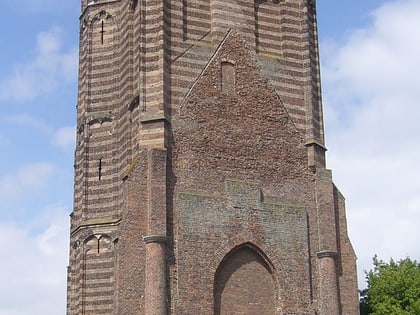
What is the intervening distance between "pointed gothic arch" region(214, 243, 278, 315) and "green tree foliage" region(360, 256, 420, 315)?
6.57m

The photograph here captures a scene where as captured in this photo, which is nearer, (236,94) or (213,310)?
(213,310)

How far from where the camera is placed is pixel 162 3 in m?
23.5

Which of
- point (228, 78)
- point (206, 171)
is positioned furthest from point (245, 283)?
point (228, 78)

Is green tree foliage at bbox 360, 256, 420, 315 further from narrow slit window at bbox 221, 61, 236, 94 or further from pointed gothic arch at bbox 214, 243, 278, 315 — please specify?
narrow slit window at bbox 221, 61, 236, 94

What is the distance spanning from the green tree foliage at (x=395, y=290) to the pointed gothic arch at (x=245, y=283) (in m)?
6.57

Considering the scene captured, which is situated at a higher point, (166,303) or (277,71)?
(277,71)

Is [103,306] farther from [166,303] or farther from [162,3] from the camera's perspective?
[162,3]

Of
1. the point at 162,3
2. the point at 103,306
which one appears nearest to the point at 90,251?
the point at 103,306

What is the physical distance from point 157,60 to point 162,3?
5.96ft

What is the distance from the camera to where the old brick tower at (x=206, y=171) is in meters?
21.3

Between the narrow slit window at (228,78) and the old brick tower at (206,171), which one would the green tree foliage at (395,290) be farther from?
the narrow slit window at (228,78)

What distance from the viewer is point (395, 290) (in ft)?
90.8

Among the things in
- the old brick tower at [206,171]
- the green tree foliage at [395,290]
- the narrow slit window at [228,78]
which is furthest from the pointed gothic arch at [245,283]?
the green tree foliage at [395,290]

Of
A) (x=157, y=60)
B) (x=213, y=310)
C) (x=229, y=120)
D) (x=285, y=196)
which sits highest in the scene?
(x=157, y=60)
